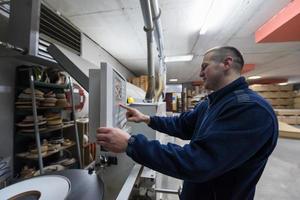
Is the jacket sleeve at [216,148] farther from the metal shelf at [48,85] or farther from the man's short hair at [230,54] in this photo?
→ the metal shelf at [48,85]

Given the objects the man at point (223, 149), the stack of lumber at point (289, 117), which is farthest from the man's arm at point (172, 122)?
the stack of lumber at point (289, 117)

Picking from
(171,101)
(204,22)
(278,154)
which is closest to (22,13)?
(204,22)

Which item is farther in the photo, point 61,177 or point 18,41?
point 18,41

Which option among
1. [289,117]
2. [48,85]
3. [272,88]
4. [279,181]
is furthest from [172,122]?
[272,88]

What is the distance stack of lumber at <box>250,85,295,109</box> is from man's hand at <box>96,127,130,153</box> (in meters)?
11.5

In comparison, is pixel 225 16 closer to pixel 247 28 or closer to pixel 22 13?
pixel 247 28

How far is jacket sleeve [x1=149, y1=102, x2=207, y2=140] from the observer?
1333 mm

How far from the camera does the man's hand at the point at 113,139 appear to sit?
0.72 meters

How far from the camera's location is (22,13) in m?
1.62

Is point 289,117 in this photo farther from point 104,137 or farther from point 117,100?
point 104,137

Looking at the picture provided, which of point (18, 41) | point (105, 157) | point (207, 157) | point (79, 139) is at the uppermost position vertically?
point (18, 41)

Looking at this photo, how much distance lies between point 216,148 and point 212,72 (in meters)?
0.49

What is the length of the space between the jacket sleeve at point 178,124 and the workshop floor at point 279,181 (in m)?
1.12

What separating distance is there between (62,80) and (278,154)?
5.38m
